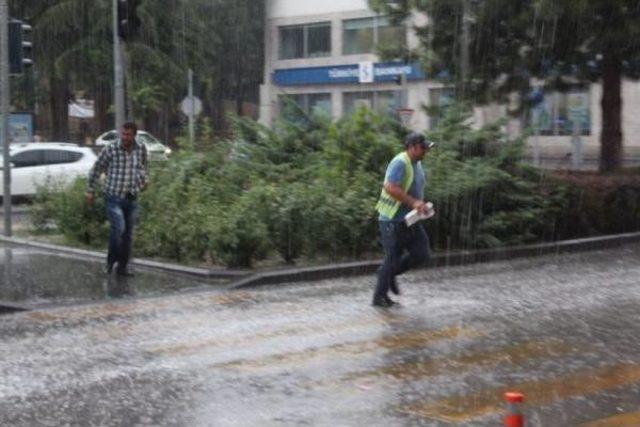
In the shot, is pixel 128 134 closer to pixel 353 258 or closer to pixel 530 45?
pixel 353 258

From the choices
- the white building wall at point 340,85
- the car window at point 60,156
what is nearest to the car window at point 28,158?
the car window at point 60,156

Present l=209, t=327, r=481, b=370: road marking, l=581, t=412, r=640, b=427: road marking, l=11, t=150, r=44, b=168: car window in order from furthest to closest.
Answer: l=11, t=150, r=44, b=168: car window → l=209, t=327, r=481, b=370: road marking → l=581, t=412, r=640, b=427: road marking

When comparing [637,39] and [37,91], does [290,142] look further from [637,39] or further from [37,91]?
[37,91]

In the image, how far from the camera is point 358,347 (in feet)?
29.8

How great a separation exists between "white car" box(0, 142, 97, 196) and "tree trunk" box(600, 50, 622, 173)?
11.4 meters

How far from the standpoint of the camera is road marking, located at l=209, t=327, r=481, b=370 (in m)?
8.49

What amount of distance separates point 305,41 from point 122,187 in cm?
4322

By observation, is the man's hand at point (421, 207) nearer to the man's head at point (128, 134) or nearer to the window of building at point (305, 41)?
the man's head at point (128, 134)

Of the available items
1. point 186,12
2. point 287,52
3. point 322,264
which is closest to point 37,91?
point 186,12

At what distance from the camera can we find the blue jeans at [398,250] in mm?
10961

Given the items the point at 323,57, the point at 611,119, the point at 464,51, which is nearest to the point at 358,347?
the point at 464,51

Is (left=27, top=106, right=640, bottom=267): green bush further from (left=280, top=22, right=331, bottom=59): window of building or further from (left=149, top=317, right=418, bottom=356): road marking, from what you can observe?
(left=280, top=22, right=331, bottom=59): window of building

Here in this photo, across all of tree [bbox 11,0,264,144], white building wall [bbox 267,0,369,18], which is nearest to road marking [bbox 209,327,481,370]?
tree [bbox 11,0,264,144]

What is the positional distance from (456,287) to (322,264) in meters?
1.99
